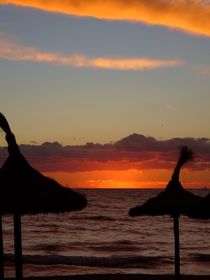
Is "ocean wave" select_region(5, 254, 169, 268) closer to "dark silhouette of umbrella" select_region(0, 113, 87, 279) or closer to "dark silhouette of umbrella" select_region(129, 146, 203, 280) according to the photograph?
"dark silhouette of umbrella" select_region(129, 146, 203, 280)

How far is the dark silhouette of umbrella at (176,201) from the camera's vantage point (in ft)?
41.4

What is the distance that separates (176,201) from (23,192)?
428 centimetres

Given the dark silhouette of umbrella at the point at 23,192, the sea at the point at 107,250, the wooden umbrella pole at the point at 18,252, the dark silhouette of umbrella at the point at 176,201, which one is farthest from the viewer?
the sea at the point at 107,250

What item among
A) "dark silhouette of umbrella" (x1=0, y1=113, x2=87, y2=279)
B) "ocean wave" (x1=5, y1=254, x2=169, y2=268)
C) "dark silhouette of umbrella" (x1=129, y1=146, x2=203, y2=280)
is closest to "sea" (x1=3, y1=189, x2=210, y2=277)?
"ocean wave" (x1=5, y1=254, x2=169, y2=268)

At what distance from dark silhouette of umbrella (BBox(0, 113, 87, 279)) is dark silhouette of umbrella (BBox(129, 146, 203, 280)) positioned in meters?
3.10

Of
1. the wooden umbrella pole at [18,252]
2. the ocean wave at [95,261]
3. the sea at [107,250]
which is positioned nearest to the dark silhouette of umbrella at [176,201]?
the sea at [107,250]

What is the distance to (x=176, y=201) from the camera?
12641 mm

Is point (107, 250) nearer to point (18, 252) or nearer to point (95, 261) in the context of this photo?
point (95, 261)

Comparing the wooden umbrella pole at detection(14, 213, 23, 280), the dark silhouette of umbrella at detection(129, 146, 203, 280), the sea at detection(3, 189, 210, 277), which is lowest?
the sea at detection(3, 189, 210, 277)

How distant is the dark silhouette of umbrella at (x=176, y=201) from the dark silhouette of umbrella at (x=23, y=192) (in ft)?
10.2

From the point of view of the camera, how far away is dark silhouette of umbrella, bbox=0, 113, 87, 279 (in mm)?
9578

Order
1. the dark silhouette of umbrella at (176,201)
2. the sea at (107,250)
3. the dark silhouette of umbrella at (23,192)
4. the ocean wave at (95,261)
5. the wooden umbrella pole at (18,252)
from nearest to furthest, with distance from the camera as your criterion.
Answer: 1. the wooden umbrella pole at (18,252)
2. the dark silhouette of umbrella at (23,192)
3. the dark silhouette of umbrella at (176,201)
4. the sea at (107,250)
5. the ocean wave at (95,261)

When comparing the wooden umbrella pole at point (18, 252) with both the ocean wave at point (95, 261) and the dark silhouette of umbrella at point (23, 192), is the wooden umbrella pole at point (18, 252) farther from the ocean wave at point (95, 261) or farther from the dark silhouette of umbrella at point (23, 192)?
the ocean wave at point (95, 261)

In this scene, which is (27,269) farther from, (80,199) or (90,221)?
(90,221)
